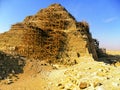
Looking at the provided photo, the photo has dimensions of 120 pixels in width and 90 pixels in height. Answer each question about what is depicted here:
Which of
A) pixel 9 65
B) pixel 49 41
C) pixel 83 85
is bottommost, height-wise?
pixel 83 85

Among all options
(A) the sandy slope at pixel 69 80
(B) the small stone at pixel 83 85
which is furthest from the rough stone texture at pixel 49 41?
(B) the small stone at pixel 83 85

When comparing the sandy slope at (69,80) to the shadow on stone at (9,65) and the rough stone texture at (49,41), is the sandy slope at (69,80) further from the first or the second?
the rough stone texture at (49,41)

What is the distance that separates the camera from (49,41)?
102 ft

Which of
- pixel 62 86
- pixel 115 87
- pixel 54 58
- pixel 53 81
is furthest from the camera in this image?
pixel 54 58

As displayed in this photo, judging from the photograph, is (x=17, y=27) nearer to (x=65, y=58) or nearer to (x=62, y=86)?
(x=65, y=58)

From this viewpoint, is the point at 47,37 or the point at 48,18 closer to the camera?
the point at 47,37

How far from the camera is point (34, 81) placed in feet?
65.4

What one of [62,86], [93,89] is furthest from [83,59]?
[93,89]

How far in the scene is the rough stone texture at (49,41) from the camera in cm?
2975

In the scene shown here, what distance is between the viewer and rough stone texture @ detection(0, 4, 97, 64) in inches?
1171

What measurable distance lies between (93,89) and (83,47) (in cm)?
1709

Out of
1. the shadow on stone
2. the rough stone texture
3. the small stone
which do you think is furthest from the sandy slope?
the rough stone texture

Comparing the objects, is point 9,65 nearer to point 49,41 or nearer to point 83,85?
point 49,41

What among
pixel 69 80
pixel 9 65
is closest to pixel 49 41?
pixel 9 65
